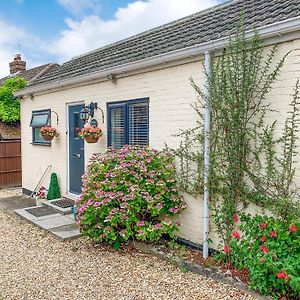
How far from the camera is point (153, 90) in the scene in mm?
5758

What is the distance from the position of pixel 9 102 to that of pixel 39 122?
284 inches

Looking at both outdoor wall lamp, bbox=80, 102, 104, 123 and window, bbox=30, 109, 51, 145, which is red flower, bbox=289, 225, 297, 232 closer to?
outdoor wall lamp, bbox=80, 102, 104, 123

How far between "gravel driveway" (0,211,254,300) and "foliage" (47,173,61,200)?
288cm

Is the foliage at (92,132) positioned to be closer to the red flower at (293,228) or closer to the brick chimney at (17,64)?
the red flower at (293,228)

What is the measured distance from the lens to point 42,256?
5.11 meters

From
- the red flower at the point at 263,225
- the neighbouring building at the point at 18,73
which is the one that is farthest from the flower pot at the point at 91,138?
the neighbouring building at the point at 18,73

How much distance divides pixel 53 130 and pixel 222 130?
17.4ft

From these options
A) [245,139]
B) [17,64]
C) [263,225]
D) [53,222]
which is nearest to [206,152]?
[245,139]

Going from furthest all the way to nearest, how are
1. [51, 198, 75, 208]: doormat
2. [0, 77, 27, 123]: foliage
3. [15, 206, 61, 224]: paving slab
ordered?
[0, 77, 27, 123]: foliage → [51, 198, 75, 208]: doormat → [15, 206, 61, 224]: paving slab

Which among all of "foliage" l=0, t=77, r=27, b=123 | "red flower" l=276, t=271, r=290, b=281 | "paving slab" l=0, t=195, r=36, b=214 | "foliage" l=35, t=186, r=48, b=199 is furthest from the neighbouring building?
"red flower" l=276, t=271, r=290, b=281

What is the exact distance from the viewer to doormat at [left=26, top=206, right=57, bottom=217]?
24.1 ft

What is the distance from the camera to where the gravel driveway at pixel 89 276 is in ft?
12.6

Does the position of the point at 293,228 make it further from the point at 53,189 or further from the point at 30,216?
the point at 53,189

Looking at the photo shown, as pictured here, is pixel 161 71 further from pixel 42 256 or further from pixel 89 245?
pixel 42 256
